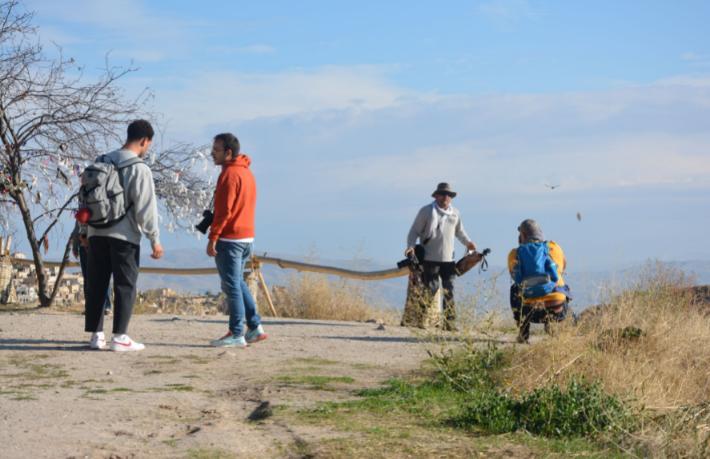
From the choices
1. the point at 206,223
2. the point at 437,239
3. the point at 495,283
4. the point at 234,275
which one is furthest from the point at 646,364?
the point at 437,239

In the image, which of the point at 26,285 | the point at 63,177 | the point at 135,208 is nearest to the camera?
the point at 135,208

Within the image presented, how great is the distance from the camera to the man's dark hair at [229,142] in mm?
10594

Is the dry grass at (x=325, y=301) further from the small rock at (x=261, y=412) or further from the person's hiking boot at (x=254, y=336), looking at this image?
the small rock at (x=261, y=412)

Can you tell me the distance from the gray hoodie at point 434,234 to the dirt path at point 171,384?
4.36ft

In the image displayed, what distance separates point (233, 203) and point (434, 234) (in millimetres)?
4196

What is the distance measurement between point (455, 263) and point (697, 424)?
797cm

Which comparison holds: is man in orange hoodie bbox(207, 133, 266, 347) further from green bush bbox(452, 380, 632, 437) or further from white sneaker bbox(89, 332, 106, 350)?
green bush bbox(452, 380, 632, 437)

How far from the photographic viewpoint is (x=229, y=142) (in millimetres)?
10617

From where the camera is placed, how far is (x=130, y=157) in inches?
398

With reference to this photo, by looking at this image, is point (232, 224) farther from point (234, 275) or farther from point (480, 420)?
point (480, 420)

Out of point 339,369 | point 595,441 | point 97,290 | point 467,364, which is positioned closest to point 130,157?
point 97,290

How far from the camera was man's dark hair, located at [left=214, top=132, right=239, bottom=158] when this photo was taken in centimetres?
1059

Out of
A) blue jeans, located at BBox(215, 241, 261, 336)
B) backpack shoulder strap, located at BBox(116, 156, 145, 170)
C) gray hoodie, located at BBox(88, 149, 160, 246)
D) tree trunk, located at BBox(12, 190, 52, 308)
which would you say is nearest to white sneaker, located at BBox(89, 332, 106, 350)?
gray hoodie, located at BBox(88, 149, 160, 246)

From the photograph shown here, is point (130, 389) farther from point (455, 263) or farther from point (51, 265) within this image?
point (51, 265)
